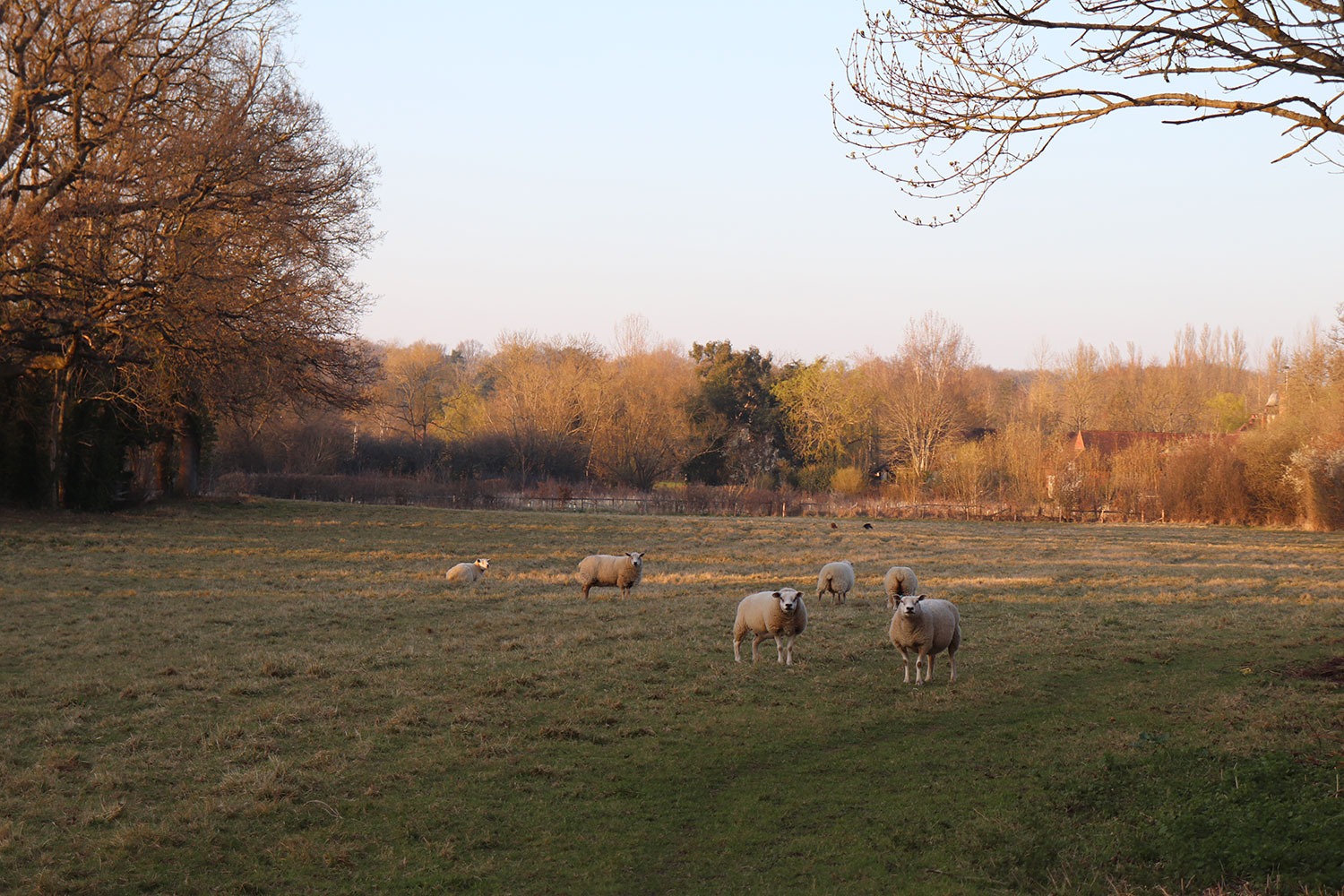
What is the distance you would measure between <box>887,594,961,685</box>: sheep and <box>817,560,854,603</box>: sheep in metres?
5.84

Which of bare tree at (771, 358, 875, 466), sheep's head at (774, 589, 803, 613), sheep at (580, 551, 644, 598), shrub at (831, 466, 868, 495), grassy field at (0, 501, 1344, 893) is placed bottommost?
grassy field at (0, 501, 1344, 893)

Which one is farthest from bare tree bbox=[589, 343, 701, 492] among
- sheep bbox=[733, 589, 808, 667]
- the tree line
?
sheep bbox=[733, 589, 808, 667]

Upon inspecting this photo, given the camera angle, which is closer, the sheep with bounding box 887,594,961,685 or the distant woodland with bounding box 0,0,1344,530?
the sheep with bounding box 887,594,961,685

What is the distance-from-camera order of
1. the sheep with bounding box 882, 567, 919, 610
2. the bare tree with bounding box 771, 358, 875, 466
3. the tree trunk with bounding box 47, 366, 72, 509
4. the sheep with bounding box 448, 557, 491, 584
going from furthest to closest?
the bare tree with bounding box 771, 358, 875, 466, the tree trunk with bounding box 47, 366, 72, 509, the sheep with bounding box 448, 557, 491, 584, the sheep with bounding box 882, 567, 919, 610

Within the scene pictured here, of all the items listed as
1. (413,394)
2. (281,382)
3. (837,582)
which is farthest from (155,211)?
(413,394)

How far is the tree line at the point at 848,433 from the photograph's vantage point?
137 ft

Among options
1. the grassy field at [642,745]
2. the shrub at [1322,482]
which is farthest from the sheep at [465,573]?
the shrub at [1322,482]

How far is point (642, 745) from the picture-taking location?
26.2 feet

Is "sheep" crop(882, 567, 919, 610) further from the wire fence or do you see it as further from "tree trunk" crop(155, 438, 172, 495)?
"tree trunk" crop(155, 438, 172, 495)

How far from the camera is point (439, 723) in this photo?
8500mm

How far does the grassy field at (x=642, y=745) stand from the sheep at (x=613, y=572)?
0.44 m

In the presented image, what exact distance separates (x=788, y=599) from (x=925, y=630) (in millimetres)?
1648

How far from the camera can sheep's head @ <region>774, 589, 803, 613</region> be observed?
10.9 metres

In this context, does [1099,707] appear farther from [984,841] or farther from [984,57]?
[984,57]
